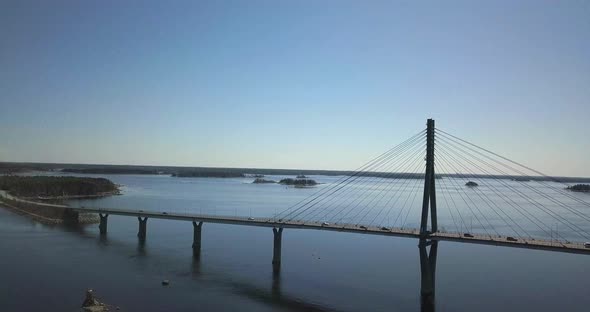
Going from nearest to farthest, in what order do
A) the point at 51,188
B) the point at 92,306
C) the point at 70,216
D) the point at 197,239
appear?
1. the point at 92,306
2. the point at 197,239
3. the point at 70,216
4. the point at 51,188

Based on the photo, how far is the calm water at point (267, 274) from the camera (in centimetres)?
3378

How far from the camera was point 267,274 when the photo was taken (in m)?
43.1

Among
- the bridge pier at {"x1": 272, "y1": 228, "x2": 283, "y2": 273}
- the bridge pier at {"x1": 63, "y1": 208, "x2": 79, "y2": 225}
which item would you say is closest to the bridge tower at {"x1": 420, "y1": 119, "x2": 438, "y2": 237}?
the bridge pier at {"x1": 272, "y1": 228, "x2": 283, "y2": 273}

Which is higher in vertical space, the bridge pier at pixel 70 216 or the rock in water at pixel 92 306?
the bridge pier at pixel 70 216

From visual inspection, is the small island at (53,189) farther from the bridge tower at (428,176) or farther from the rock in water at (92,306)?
the bridge tower at (428,176)

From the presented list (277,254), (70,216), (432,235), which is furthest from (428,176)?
(70,216)

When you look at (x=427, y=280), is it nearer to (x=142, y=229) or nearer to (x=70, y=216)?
(x=142, y=229)

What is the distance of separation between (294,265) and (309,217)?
34013 millimetres

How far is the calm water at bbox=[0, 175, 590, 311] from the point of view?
33781 mm

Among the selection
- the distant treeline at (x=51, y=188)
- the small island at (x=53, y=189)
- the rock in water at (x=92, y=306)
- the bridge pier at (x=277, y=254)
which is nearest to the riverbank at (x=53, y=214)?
the small island at (x=53, y=189)

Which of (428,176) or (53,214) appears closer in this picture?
(428,176)

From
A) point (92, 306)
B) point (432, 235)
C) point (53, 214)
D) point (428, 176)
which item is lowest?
point (92, 306)

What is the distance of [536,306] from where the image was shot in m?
33.9

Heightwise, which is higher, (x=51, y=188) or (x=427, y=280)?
(x=51, y=188)
